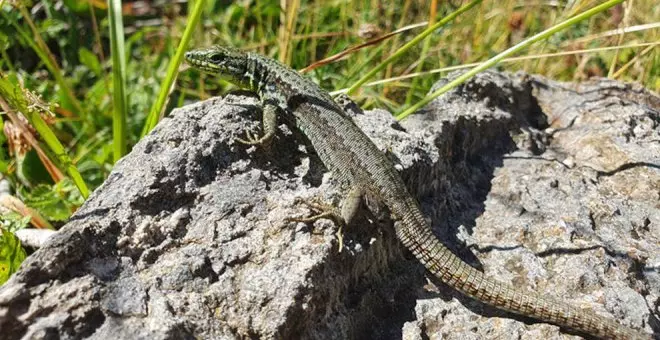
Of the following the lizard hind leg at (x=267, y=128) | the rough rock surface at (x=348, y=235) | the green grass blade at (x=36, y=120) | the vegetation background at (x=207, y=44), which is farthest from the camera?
the vegetation background at (x=207, y=44)

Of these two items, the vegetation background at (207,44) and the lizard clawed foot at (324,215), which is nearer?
the lizard clawed foot at (324,215)

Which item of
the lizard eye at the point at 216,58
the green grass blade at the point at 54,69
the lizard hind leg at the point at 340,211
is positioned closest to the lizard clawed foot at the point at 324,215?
the lizard hind leg at the point at 340,211

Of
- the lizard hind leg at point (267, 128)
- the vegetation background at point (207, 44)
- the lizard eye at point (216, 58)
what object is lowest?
the vegetation background at point (207, 44)

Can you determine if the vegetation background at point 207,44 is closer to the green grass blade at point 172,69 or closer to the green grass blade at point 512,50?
the green grass blade at point 172,69

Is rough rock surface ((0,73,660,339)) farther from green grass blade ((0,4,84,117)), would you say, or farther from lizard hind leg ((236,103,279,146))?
green grass blade ((0,4,84,117))

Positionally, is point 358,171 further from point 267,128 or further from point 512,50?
point 512,50

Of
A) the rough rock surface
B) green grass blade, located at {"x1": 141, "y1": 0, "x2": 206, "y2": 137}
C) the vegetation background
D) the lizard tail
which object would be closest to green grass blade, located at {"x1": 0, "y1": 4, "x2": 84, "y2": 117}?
the vegetation background

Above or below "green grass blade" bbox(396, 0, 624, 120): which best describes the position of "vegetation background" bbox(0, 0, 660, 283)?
below
